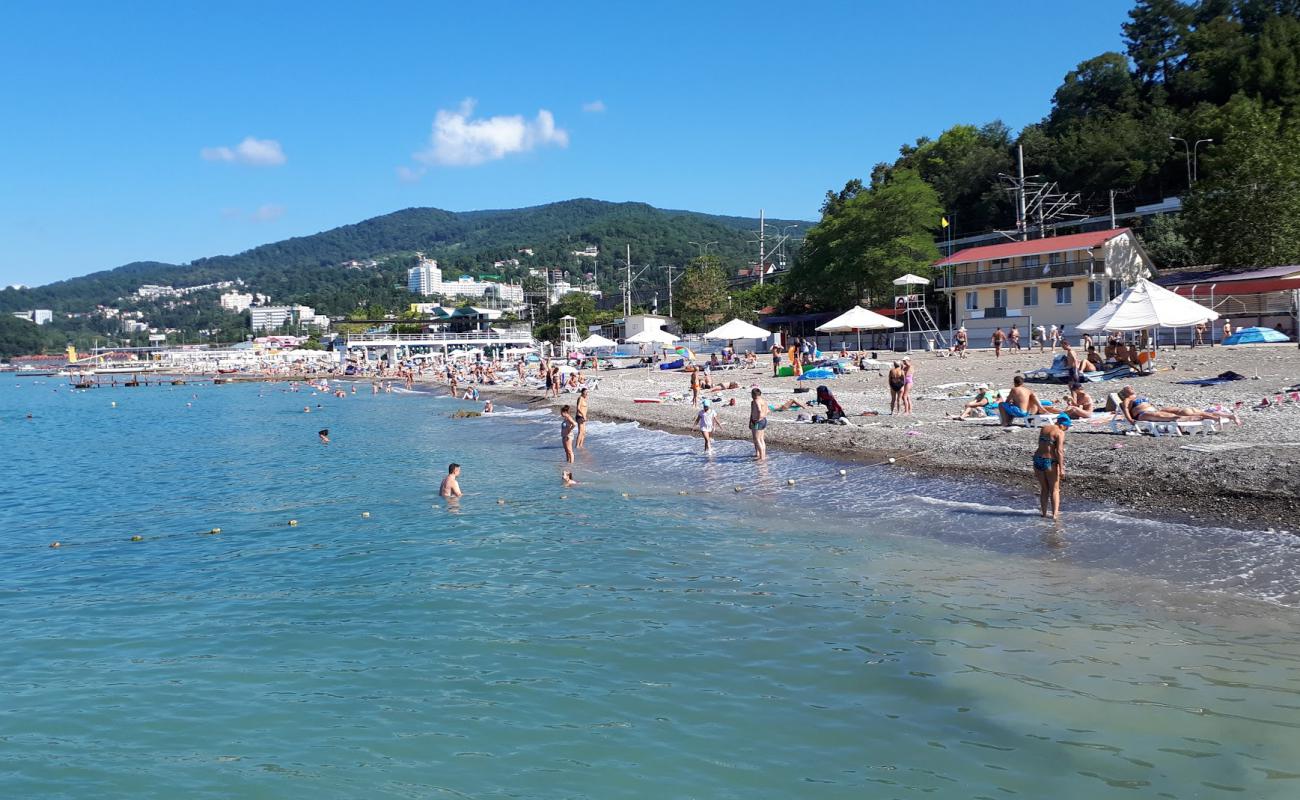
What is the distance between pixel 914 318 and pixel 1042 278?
32.9 feet

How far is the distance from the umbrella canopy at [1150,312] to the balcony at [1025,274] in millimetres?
23685

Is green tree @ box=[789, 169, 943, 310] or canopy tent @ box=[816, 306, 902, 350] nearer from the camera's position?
canopy tent @ box=[816, 306, 902, 350]

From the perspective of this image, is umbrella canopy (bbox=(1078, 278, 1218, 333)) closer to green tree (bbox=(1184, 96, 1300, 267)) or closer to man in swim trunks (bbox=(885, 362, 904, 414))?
man in swim trunks (bbox=(885, 362, 904, 414))

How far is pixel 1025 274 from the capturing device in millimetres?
47219

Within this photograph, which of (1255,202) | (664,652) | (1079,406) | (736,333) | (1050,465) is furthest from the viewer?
(1255,202)

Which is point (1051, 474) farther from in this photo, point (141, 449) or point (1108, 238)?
point (1108, 238)

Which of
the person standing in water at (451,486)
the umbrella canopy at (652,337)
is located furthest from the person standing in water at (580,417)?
the umbrella canopy at (652,337)

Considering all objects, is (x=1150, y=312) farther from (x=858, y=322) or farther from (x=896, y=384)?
(x=858, y=322)

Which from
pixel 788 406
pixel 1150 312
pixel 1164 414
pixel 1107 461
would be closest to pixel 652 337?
pixel 788 406

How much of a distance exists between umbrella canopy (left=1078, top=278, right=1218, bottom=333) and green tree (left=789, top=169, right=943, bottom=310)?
31694mm

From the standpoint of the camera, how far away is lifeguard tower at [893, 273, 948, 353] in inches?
1679

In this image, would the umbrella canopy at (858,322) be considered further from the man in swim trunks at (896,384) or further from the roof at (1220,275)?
the man in swim trunks at (896,384)

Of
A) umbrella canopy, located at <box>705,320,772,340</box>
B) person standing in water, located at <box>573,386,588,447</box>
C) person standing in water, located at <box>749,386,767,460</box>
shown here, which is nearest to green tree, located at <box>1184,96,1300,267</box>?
umbrella canopy, located at <box>705,320,772,340</box>

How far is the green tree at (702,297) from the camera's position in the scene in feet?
235
